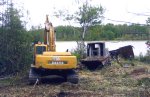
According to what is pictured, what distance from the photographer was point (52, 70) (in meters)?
20.0

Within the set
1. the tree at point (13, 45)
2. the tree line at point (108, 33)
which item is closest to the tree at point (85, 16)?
the tree line at point (108, 33)

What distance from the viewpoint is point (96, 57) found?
3092 centimetres

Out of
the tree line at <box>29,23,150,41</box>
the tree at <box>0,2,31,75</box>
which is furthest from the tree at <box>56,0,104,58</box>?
the tree at <box>0,2,31,75</box>

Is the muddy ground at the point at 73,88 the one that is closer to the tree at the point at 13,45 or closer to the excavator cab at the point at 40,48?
the excavator cab at the point at 40,48

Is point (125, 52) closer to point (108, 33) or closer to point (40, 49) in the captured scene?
point (108, 33)

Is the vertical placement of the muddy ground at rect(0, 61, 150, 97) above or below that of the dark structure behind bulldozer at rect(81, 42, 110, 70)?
below

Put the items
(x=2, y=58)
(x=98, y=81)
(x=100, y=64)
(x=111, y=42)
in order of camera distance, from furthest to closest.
A: 1. (x=111, y=42)
2. (x=100, y=64)
3. (x=2, y=58)
4. (x=98, y=81)

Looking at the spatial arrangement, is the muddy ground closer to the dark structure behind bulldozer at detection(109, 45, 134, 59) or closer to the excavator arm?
the excavator arm

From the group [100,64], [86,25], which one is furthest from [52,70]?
[86,25]

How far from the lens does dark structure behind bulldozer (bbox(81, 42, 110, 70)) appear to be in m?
Answer: 29.3

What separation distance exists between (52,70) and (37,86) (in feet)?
4.52

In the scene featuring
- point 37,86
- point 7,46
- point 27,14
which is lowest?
point 37,86

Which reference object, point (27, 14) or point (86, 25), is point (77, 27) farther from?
point (27, 14)

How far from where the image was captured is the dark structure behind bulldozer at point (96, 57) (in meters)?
29.3
